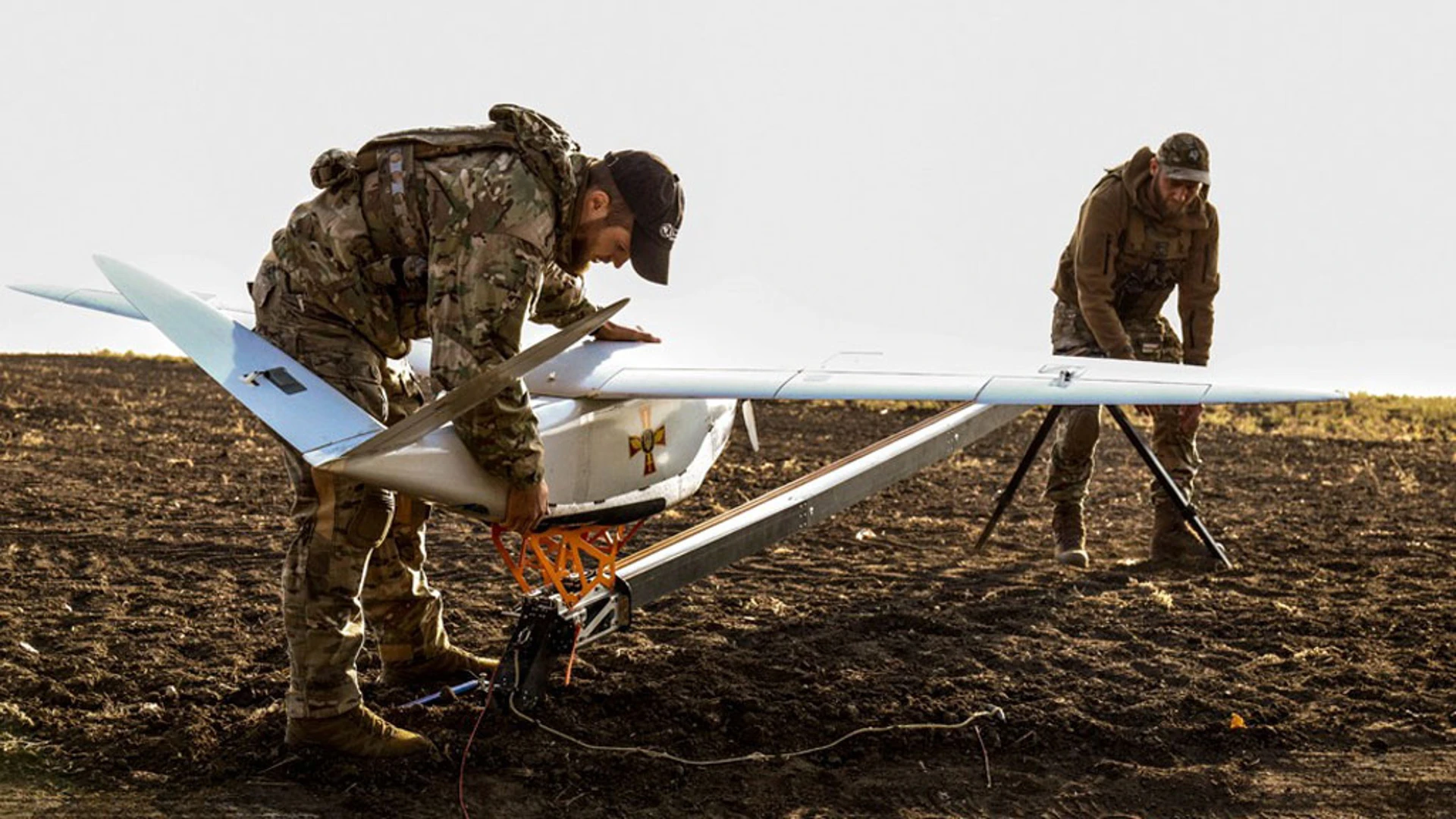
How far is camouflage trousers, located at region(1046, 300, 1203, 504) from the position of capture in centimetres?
862

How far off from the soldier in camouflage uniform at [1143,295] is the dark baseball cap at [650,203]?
4199mm

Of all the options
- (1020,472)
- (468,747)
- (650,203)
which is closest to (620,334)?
(650,203)

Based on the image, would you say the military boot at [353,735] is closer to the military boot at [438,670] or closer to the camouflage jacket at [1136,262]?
the military boot at [438,670]

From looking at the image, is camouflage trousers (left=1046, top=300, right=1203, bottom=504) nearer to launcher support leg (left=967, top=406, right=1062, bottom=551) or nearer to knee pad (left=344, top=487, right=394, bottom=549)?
launcher support leg (left=967, top=406, right=1062, bottom=551)

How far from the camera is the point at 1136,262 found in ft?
27.6

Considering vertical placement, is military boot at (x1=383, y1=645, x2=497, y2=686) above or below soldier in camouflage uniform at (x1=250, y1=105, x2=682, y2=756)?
below

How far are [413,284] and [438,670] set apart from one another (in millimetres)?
1968

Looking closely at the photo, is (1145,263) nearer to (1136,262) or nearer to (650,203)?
(1136,262)

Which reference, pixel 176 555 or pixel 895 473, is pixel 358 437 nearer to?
pixel 895 473

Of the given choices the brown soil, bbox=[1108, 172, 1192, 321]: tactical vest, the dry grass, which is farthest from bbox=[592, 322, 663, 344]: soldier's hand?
the dry grass

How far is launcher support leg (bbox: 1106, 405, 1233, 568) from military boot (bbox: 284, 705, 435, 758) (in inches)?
181

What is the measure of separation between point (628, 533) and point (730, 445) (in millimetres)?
8014

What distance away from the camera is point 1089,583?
806cm

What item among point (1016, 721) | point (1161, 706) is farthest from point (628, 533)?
point (1161, 706)
